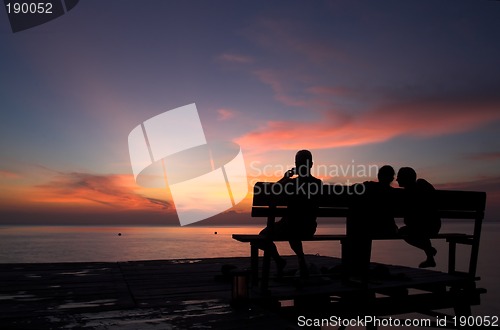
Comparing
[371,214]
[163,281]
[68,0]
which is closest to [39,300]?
[163,281]

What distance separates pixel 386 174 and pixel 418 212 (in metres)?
0.77

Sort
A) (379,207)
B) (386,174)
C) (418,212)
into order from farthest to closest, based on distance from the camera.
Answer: (386,174) < (418,212) < (379,207)

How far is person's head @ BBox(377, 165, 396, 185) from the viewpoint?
616 cm

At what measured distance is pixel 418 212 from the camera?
19.8 ft

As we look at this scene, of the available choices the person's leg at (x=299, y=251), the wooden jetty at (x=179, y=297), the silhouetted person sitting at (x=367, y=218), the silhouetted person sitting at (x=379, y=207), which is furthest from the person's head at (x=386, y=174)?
the person's leg at (x=299, y=251)

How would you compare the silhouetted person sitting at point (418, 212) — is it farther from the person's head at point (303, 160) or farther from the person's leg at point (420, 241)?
the person's head at point (303, 160)

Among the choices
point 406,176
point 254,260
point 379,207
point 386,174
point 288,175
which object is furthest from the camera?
point 406,176

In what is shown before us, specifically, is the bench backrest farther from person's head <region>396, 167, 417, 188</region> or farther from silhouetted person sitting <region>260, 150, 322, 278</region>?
person's head <region>396, 167, 417, 188</region>

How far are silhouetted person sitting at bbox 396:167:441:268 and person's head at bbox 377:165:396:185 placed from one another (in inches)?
9.7

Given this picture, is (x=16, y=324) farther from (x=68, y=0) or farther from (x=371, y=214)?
(x=68, y=0)

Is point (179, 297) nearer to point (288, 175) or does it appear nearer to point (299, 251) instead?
point (299, 251)

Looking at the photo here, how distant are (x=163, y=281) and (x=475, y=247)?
5.52 meters

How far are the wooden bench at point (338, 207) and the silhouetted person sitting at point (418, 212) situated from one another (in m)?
0.14

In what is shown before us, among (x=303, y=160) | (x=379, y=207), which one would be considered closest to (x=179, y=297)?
(x=303, y=160)
